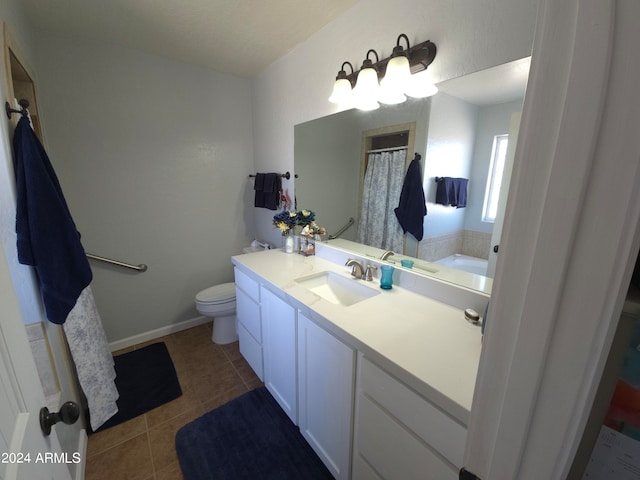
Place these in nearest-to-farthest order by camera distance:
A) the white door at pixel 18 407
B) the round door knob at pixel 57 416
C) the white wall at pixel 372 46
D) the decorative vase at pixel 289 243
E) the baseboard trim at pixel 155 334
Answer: the white door at pixel 18 407, the round door knob at pixel 57 416, the white wall at pixel 372 46, the decorative vase at pixel 289 243, the baseboard trim at pixel 155 334

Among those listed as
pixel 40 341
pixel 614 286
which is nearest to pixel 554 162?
pixel 614 286

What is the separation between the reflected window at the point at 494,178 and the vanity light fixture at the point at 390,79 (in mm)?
379

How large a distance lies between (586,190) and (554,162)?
47mm

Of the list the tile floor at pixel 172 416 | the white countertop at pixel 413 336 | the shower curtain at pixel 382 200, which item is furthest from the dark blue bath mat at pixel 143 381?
the shower curtain at pixel 382 200

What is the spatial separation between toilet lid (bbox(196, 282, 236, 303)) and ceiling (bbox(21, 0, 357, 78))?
1903 millimetres

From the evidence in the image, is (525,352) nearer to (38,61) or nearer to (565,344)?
(565,344)

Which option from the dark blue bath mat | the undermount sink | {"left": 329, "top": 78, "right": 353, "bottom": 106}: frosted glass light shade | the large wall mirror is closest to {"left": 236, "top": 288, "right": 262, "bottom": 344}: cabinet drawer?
the undermount sink

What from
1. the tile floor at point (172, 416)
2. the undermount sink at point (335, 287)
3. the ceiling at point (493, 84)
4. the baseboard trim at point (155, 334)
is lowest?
the tile floor at point (172, 416)

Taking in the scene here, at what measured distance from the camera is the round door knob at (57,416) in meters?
0.60

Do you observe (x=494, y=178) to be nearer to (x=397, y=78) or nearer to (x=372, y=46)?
(x=397, y=78)

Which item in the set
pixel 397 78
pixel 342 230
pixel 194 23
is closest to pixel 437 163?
pixel 397 78

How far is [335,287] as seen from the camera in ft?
5.45

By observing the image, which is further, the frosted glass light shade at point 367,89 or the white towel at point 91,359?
the white towel at point 91,359

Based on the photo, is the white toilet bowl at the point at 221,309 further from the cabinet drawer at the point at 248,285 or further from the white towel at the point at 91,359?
the white towel at the point at 91,359
